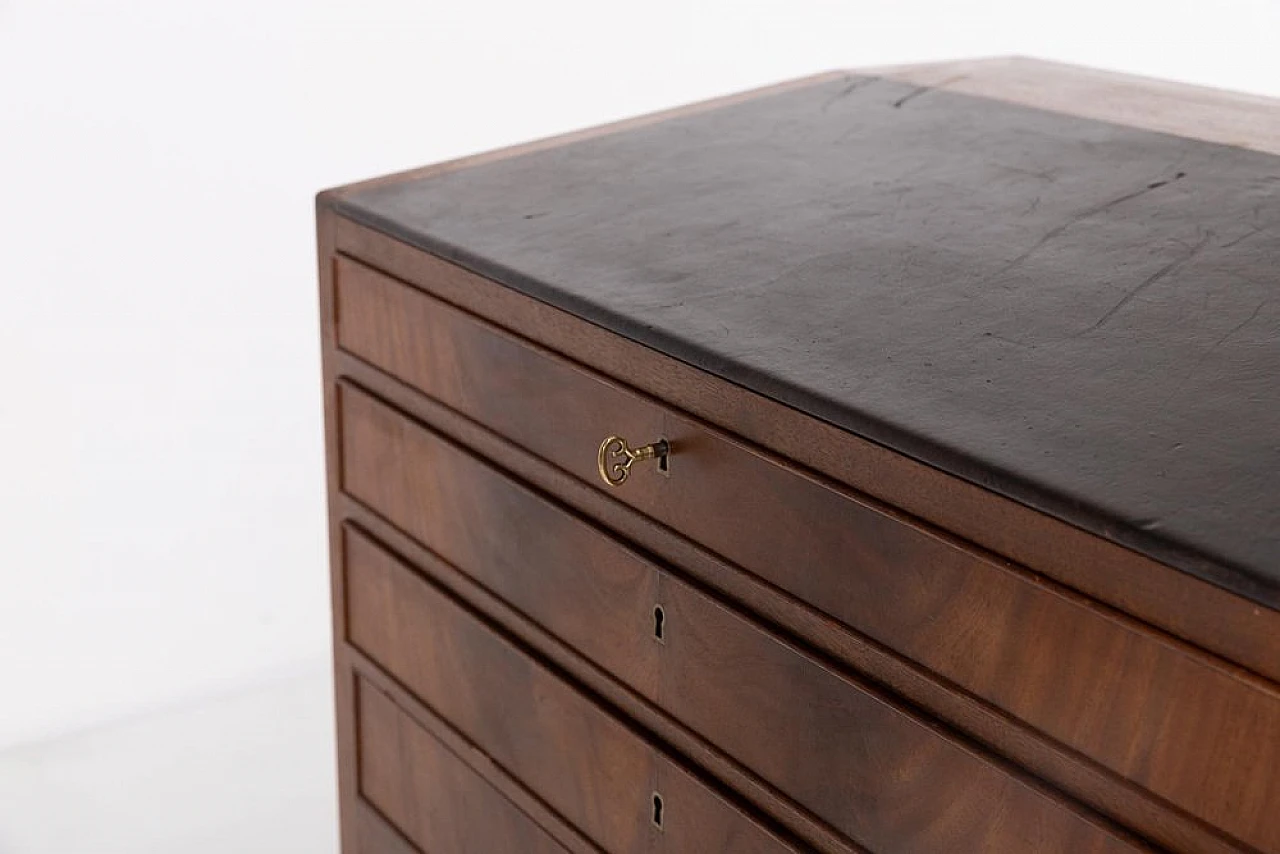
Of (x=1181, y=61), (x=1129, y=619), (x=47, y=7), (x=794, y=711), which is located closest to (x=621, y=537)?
(x=794, y=711)

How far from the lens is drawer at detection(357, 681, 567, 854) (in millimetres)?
1393

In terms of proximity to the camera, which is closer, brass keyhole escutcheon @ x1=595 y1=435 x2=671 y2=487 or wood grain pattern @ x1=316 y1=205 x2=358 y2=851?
brass keyhole escutcheon @ x1=595 y1=435 x2=671 y2=487

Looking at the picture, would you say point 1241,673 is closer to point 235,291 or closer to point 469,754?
point 469,754

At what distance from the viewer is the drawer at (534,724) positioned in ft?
3.86

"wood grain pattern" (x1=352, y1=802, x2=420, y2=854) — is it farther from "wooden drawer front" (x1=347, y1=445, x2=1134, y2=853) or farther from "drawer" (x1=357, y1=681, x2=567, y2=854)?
"wooden drawer front" (x1=347, y1=445, x2=1134, y2=853)

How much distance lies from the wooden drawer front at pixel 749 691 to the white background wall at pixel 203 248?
95 centimetres

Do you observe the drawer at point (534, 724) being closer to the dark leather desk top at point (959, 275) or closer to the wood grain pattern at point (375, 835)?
the wood grain pattern at point (375, 835)

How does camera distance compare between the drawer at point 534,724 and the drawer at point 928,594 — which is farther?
the drawer at point 534,724

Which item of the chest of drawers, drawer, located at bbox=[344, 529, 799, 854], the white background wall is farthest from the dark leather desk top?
the white background wall

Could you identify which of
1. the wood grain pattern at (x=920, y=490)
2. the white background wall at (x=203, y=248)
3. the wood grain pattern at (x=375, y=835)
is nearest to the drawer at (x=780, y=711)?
the wood grain pattern at (x=920, y=490)

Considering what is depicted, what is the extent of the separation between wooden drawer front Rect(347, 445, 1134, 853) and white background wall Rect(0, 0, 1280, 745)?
0.95m

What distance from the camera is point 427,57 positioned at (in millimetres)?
2350

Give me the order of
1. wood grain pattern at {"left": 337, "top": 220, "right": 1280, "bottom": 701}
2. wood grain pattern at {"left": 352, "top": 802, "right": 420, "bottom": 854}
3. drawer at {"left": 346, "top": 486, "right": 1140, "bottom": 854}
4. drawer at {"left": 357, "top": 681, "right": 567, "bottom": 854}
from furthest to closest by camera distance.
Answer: wood grain pattern at {"left": 352, "top": 802, "right": 420, "bottom": 854} → drawer at {"left": 357, "top": 681, "right": 567, "bottom": 854} → drawer at {"left": 346, "top": 486, "right": 1140, "bottom": 854} → wood grain pattern at {"left": 337, "top": 220, "right": 1280, "bottom": 701}

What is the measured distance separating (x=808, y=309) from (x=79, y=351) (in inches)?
54.3
